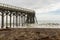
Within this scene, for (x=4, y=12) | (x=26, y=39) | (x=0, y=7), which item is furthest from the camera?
(x=4, y=12)

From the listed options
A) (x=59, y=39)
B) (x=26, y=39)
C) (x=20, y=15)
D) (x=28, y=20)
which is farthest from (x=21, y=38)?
(x=28, y=20)

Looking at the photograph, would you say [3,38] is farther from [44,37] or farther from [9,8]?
[9,8]

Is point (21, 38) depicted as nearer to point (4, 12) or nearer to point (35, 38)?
point (35, 38)

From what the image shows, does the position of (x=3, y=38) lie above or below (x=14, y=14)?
below

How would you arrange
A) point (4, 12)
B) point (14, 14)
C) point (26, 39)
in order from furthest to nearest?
point (14, 14) < point (4, 12) < point (26, 39)

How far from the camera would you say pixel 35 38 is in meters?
3.86

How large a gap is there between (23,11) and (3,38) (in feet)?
165

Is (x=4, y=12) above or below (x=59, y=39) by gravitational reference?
above

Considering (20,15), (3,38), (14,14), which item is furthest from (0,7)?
A: (3,38)

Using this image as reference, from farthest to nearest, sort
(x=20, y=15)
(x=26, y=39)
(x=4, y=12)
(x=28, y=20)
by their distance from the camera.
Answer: (x=28, y=20) → (x=20, y=15) → (x=4, y=12) → (x=26, y=39)

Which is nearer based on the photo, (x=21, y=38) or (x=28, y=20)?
(x=21, y=38)

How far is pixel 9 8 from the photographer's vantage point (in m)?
43.5

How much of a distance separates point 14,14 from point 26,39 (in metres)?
44.5

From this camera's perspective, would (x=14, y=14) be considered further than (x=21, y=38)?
Yes
